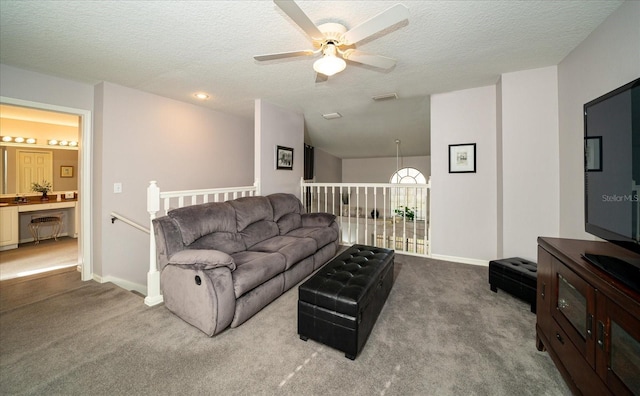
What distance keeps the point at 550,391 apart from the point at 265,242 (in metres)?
2.55

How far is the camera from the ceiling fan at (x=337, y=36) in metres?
1.46

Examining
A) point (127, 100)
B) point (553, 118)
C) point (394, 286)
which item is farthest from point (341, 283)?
point (127, 100)

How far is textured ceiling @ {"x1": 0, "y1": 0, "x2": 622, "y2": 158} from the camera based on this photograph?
1788 millimetres

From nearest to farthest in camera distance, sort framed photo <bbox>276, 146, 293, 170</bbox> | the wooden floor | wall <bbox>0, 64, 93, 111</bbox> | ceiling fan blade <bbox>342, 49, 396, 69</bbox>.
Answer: ceiling fan blade <bbox>342, 49, 396, 69</bbox> → the wooden floor → wall <bbox>0, 64, 93, 111</bbox> → framed photo <bbox>276, 146, 293, 170</bbox>

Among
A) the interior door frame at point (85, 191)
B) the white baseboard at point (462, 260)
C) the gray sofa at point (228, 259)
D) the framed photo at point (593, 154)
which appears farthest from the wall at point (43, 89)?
the white baseboard at point (462, 260)

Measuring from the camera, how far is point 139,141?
135 inches

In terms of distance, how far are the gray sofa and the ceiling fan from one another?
165 centimetres

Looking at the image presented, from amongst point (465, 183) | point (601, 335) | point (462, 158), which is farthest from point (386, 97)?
point (601, 335)

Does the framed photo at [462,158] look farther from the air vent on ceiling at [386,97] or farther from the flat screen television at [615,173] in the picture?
the flat screen television at [615,173]

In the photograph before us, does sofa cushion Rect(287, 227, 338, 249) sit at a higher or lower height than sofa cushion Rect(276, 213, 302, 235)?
lower

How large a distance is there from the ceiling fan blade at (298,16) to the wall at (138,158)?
9.64 ft

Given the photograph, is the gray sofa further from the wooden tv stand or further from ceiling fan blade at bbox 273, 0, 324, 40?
the wooden tv stand

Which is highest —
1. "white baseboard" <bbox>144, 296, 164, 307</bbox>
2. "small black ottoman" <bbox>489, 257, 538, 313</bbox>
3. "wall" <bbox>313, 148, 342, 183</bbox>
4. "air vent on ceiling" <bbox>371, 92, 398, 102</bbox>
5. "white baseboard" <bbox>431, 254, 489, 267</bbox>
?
"air vent on ceiling" <bbox>371, 92, 398, 102</bbox>

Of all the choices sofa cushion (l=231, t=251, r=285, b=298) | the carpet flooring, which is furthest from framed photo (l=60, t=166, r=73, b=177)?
sofa cushion (l=231, t=251, r=285, b=298)
